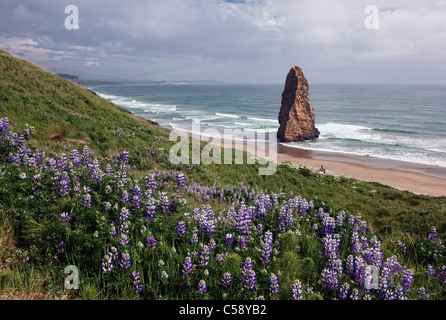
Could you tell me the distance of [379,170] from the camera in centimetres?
3250

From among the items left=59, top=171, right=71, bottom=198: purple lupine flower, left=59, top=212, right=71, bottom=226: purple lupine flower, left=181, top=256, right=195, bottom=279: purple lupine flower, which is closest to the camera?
left=181, top=256, right=195, bottom=279: purple lupine flower

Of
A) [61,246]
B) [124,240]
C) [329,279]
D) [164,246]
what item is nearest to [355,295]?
[329,279]

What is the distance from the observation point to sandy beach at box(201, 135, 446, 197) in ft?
90.2

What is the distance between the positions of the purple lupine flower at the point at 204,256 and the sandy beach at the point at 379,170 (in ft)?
79.3

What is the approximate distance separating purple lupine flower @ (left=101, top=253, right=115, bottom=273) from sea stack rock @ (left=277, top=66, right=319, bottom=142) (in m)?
48.5

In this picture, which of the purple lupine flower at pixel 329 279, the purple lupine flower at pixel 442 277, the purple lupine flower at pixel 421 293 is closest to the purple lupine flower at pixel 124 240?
the purple lupine flower at pixel 329 279

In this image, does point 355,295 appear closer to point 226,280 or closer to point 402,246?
point 226,280

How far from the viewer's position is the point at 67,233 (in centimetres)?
341

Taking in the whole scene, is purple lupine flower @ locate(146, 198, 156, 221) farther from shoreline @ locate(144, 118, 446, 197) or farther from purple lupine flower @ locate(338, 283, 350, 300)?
shoreline @ locate(144, 118, 446, 197)

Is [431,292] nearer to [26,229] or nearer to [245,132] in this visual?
[26,229]

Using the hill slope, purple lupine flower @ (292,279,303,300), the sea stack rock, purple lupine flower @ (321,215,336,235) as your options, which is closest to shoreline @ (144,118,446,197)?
the sea stack rock

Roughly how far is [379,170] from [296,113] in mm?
21867

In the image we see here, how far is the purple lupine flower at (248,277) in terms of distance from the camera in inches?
127

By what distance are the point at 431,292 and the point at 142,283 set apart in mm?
3668
